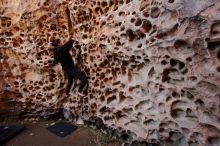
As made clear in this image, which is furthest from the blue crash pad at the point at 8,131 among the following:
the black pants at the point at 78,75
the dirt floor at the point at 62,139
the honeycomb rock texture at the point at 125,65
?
the black pants at the point at 78,75

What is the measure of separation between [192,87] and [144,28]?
1.17 m

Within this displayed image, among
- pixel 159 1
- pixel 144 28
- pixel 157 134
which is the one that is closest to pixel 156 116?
pixel 157 134

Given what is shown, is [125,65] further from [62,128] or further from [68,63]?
[62,128]

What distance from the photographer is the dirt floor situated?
548 centimetres

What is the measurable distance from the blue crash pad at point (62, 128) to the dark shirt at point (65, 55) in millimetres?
1288

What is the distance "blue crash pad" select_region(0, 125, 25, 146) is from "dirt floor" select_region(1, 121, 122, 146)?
0.29ft

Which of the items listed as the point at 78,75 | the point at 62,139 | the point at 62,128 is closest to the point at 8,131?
the point at 62,128

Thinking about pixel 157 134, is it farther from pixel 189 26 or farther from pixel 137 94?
pixel 189 26

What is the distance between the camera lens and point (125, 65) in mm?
5008

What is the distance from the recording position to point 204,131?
3797mm

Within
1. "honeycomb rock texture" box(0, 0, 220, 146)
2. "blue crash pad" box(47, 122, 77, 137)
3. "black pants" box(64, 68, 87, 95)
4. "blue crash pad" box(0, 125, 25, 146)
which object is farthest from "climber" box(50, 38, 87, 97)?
"blue crash pad" box(0, 125, 25, 146)

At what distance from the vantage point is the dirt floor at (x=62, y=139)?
5477 mm

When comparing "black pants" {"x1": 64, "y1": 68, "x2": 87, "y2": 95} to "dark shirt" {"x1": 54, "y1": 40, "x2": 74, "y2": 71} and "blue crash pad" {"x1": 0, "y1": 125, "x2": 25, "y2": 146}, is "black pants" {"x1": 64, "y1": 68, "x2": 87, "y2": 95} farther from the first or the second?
"blue crash pad" {"x1": 0, "y1": 125, "x2": 25, "y2": 146}

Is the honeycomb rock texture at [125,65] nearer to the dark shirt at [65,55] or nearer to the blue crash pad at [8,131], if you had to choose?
the dark shirt at [65,55]
